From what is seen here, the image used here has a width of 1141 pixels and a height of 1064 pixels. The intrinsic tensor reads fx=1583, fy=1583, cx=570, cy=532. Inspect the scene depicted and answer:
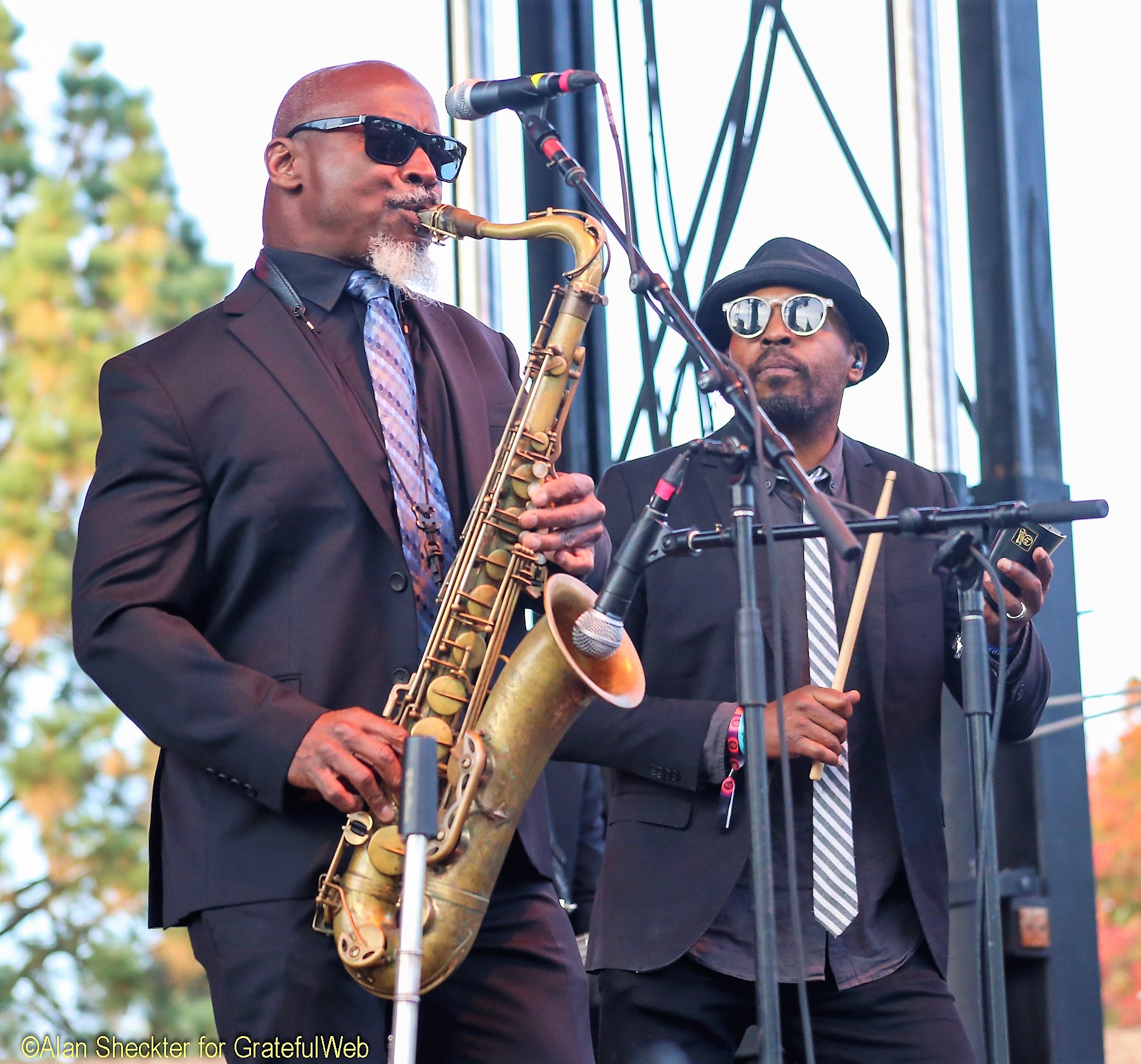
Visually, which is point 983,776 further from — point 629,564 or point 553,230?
point 553,230

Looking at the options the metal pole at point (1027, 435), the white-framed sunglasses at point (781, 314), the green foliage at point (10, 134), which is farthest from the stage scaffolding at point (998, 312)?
the green foliage at point (10, 134)

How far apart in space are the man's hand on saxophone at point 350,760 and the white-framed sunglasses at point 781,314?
138cm

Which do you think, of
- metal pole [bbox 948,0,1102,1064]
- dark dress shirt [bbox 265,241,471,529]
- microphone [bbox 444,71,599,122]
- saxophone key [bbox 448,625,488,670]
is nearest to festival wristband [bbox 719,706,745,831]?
saxophone key [bbox 448,625,488,670]

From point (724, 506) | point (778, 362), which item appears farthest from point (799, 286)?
point (724, 506)

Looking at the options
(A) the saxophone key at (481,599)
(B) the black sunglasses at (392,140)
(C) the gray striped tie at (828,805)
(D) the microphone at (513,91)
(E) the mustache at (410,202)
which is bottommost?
(C) the gray striped tie at (828,805)

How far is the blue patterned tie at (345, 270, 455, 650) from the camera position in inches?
103

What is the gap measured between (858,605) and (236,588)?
119 centimetres

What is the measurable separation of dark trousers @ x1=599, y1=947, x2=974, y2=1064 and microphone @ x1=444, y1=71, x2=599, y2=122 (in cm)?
156

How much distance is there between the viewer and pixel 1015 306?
4629 millimetres

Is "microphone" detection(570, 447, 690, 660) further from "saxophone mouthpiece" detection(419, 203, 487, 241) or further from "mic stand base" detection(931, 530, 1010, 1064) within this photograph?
"saxophone mouthpiece" detection(419, 203, 487, 241)

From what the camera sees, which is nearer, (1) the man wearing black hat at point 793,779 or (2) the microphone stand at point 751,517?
(2) the microphone stand at point 751,517

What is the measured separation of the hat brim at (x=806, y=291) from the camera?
3375mm

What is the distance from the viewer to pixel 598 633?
2.37 m

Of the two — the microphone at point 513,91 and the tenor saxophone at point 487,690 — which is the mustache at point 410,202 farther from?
the microphone at point 513,91
